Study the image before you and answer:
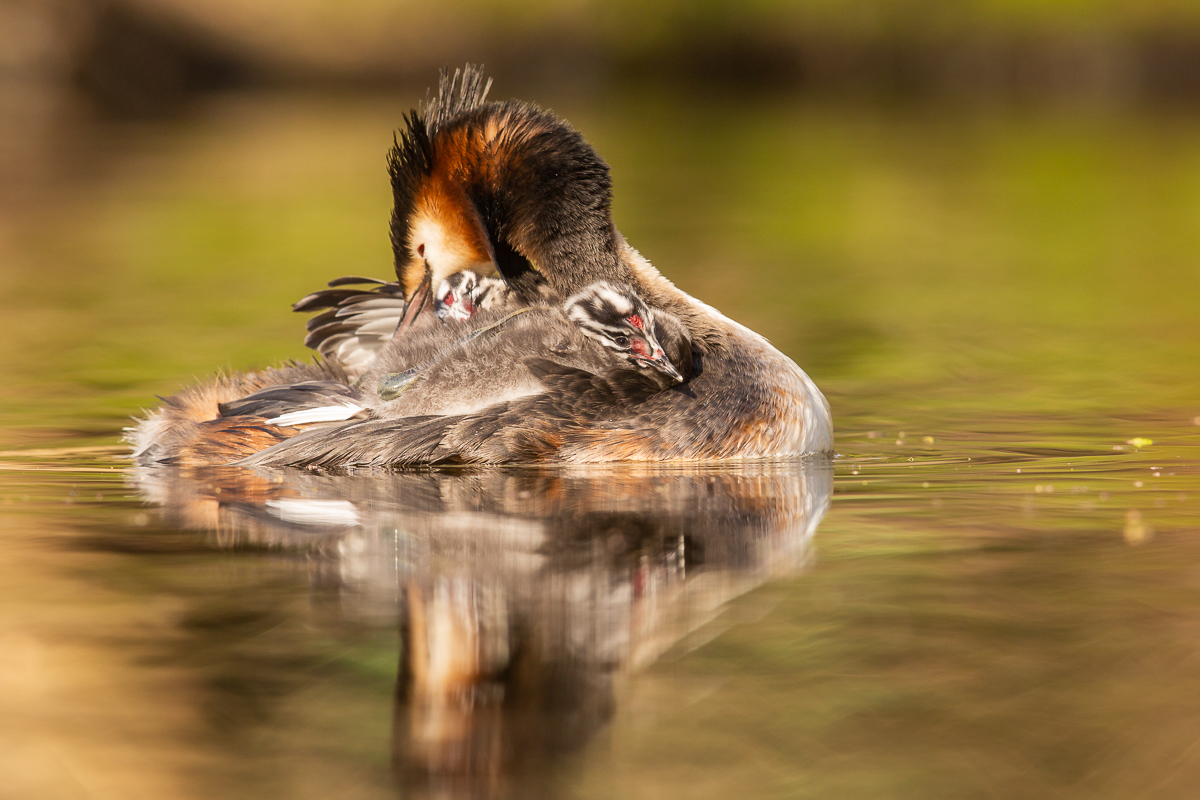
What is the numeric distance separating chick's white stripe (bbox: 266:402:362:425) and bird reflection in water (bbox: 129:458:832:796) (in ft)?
0.75

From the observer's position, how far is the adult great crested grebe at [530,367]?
5902 mm

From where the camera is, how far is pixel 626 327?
19.3 ft

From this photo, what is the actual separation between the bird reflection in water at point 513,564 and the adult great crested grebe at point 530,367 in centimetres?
11

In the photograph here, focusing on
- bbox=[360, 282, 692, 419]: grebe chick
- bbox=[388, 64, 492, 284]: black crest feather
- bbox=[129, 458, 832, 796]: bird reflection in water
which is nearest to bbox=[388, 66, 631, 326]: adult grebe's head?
bbox=[388, 64, 492, 284]: black crest feather

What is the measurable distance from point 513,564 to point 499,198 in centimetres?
250

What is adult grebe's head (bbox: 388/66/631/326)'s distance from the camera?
6430mm

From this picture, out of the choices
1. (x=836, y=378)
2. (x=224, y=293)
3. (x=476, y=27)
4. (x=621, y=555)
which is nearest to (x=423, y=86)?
(x=476, y=27)

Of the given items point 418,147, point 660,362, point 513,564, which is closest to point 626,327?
point 660,362

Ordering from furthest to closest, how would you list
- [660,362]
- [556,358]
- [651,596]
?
[556,358], [660,362], [651,596]

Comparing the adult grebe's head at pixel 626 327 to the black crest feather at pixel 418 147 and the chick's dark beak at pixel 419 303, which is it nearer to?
the chick's dark beak at pixel 419 303

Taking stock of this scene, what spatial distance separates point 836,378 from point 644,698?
5.38m

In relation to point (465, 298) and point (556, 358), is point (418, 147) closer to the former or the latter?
point (465, 298)

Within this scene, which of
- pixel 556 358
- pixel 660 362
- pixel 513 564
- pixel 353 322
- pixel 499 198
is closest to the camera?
pixel 513 564

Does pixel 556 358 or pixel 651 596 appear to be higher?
pixel 556 358
